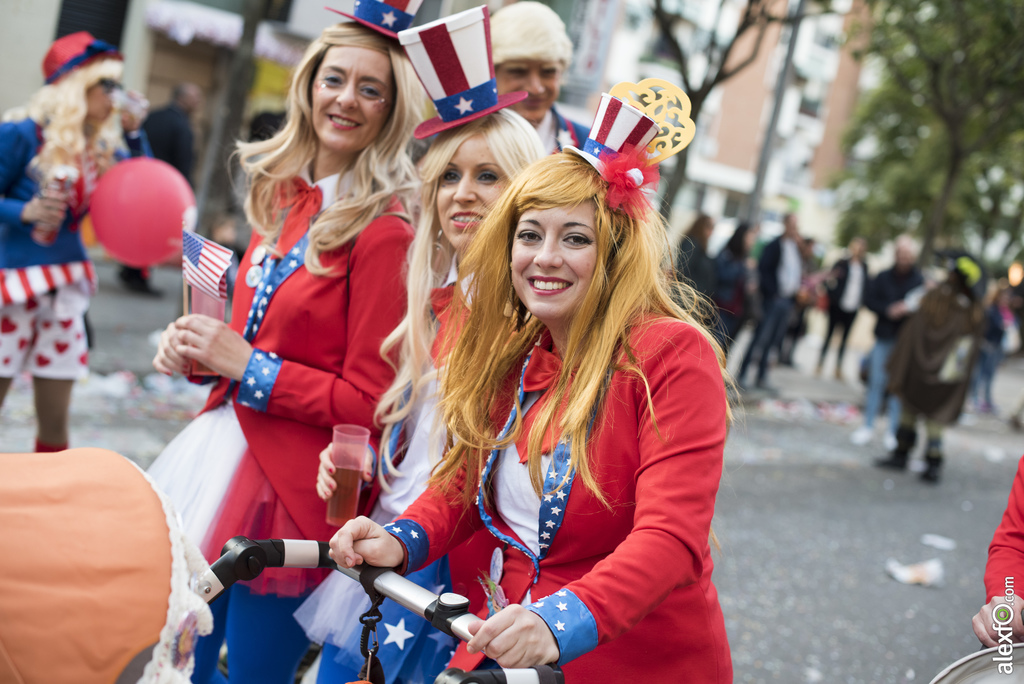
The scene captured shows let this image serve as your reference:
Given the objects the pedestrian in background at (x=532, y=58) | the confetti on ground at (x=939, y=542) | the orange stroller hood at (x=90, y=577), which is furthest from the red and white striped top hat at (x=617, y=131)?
the confetti on ground at (x=939, y=542)

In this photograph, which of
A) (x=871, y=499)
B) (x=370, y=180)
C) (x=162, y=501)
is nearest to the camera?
(x=162, y=501)

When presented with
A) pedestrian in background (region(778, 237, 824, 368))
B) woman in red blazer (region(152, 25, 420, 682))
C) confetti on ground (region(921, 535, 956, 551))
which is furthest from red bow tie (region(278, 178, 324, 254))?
pedestrian in background (region(778, 237, 824, 368))

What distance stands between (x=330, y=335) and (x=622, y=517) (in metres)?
1.03

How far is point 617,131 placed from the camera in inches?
70.6

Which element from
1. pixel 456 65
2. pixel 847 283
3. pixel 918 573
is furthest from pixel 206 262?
pixel 847 283

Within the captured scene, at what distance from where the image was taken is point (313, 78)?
2611 mm

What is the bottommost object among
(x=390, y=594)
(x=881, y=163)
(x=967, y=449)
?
(x=967, y=449)

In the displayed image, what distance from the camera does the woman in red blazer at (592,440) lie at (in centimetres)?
159

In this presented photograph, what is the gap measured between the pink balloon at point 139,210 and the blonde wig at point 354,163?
204 centimetres

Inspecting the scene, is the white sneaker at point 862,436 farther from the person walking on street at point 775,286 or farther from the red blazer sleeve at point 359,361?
the red blazer sleeve at point 359,361

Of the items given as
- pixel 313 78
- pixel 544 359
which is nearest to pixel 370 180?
pixel 313 78

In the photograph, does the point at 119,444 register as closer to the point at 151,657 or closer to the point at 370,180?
the point at 370,180

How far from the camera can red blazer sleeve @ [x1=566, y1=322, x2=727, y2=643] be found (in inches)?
60.4

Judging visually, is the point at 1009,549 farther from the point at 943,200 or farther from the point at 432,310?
the point at 943,200
